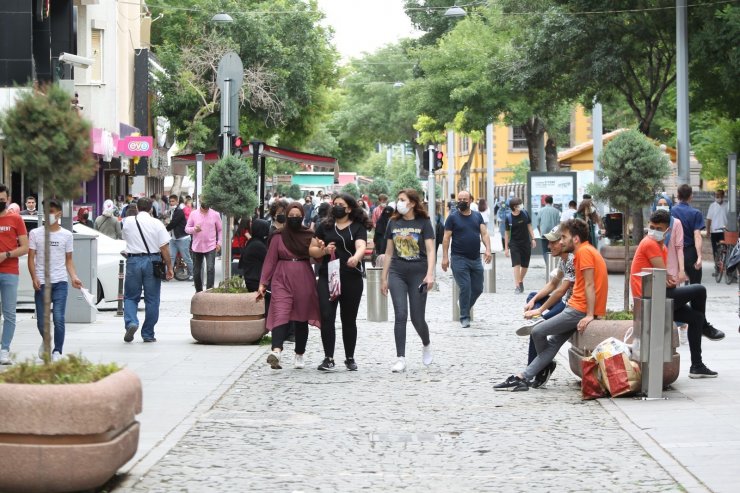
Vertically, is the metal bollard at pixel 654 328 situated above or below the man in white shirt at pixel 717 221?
below

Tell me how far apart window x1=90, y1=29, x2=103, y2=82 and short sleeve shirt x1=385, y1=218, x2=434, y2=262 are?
2720cm

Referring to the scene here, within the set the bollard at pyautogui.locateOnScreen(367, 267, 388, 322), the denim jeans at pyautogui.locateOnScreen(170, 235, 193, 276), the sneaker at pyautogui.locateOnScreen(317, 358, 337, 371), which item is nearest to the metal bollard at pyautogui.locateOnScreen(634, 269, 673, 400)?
the sneaker at pyautogui.locateOnScreen(317, 358, 337, 371)

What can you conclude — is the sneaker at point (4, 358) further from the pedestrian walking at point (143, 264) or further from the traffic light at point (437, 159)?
the traffic light at point (437, 159)

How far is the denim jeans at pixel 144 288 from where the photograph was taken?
15836mm

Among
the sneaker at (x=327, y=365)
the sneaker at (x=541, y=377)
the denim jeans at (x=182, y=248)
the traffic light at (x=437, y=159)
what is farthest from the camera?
the denim jeans at (x=182, y=248)

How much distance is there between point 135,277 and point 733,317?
8.33 m

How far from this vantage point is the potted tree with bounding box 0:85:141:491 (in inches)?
275

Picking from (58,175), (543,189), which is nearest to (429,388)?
(58,175)

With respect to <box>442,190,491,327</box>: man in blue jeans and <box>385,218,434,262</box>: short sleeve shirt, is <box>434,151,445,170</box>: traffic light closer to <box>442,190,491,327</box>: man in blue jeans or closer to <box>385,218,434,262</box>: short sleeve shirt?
<box>442,190,491,327</box>: man in blue jeans

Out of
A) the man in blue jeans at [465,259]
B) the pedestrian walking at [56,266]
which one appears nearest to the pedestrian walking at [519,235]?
the man in blue jeans at [465,259]

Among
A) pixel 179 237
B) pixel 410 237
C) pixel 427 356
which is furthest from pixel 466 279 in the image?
pixel 179 237

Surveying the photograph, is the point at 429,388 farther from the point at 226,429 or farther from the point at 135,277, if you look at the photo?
the point at 135,277

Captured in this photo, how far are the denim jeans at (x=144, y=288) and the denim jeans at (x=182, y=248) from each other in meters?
11.9

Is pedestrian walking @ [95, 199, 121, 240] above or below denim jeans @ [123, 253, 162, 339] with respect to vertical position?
above
